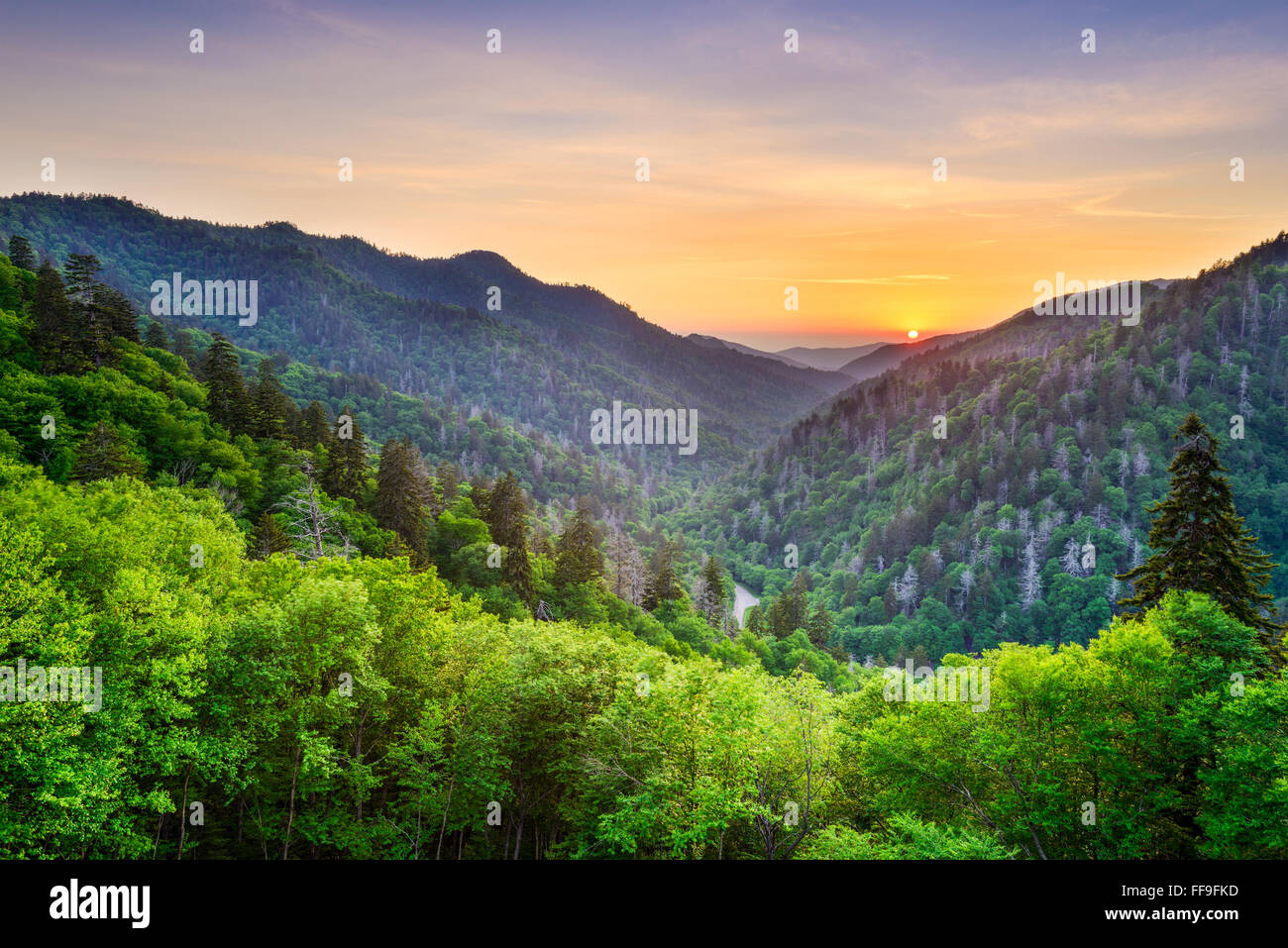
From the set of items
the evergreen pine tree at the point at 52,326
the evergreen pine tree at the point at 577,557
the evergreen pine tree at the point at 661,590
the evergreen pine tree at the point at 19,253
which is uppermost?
the evergreen pine tree at the point at 19,253

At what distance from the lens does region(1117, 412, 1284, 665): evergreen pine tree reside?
2989cm

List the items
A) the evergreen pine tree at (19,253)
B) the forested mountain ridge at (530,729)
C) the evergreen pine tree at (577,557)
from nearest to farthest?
the forested mountain ridge at (530,729)
the evergreen pine tree at (577,557)
the evergreen pine tree at (19,253)

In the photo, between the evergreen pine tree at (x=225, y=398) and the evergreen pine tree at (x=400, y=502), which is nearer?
the evergreen pine tree at (x=400, y=502)

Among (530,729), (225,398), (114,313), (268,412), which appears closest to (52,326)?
(114,313)

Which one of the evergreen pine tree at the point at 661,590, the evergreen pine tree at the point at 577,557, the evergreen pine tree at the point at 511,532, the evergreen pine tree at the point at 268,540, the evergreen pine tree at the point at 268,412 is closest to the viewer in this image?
the evergreen pine tree at the point at 268,540

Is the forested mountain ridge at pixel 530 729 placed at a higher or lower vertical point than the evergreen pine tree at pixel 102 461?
lower

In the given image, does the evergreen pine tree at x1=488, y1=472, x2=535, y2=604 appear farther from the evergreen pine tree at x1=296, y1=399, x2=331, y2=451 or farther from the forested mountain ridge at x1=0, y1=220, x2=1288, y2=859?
the forested mountain ridge at x1=0, y1=220, x2=1288, y2=859

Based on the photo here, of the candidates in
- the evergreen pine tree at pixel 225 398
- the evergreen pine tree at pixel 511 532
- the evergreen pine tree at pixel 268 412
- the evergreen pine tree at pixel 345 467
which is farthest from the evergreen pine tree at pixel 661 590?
the evergreen pine tree at pixel 225 398

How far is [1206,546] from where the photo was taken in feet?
99.3

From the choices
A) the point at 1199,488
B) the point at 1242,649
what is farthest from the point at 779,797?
the point at 1199,488

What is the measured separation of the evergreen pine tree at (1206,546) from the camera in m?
29.9

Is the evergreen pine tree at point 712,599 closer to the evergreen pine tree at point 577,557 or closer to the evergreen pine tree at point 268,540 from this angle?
the evergreen pine tree at point 577,557

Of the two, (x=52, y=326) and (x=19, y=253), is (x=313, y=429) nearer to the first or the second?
(x=52, y=326)
